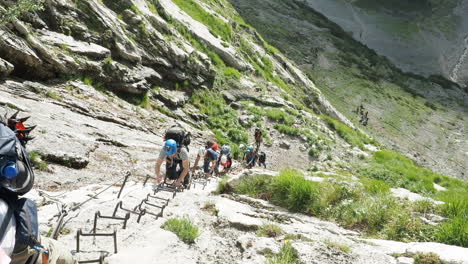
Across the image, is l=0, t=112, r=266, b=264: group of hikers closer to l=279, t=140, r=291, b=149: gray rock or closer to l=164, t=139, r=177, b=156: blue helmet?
l=164, t=139, r=177, b=156: blue helmet

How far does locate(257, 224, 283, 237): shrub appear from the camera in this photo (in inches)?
218

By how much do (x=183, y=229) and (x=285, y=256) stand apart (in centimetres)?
178

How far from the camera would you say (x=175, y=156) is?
8.91 metres

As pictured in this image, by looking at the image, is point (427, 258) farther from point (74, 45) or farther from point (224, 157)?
point (74, 45)

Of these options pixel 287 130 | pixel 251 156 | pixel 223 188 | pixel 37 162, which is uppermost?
pixel 287 130

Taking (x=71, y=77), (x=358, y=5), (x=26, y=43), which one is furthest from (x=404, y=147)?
(x=358, y=5)

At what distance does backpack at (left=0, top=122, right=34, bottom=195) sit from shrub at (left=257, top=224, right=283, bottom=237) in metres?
3.98

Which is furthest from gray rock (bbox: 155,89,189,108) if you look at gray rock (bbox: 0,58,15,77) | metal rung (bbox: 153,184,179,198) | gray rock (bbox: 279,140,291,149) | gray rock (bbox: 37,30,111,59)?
metal rung (bbox: 153,184,179,198)

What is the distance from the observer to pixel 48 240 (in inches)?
135

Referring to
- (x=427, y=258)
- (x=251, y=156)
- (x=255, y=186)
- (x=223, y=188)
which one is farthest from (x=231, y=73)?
(x=427, y=258)

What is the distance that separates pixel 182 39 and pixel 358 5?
8837 centimetres

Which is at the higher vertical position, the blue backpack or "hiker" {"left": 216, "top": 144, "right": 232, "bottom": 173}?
the blue backpack

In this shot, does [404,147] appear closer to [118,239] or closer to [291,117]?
[291,117]

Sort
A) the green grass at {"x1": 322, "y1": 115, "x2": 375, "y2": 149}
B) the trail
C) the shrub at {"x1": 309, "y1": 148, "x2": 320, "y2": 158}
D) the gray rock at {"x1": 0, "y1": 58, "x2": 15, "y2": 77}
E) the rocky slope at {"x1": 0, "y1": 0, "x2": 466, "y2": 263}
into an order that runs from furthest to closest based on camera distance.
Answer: the trail, the green grass at {"x1": 322, "y1": 115, "x2": 375, "y2": 149}, the shrub at {"x1": 309, "y1": 148, "x2": 320, "y2": 158}, the gray rock at {"x1": 0, "y1": 58, "x2": 15, "y2": 77}, the rocky slope at {"x1": 0, "y1": 0, "x2": 466, "y2": 263}
